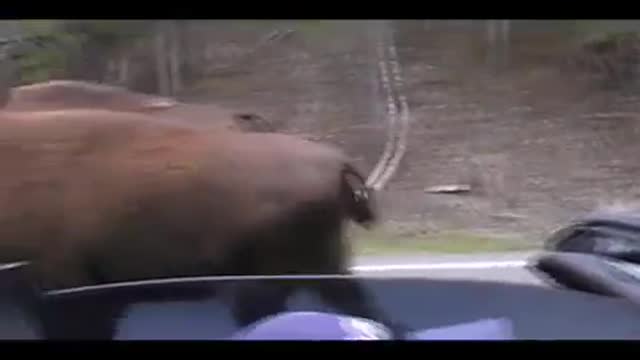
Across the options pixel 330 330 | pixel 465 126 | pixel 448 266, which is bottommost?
pixel 330 330

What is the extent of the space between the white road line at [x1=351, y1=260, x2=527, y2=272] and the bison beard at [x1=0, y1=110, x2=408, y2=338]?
0.27 ft

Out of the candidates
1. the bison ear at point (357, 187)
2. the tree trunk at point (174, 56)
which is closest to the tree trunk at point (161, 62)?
the tree trunk at point (174, 56)

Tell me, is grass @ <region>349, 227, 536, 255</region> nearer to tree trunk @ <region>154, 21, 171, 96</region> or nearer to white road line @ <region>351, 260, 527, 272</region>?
white road line @ <region>351, 260, 527, 272</region>

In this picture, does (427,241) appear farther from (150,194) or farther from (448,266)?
(150,194)

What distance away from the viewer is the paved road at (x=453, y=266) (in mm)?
1254

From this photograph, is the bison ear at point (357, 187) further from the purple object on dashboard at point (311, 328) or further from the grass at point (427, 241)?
the purple object on dashboard at point (311, 328)

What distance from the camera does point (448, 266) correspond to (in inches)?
49.3

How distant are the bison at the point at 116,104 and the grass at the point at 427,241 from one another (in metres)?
0.18

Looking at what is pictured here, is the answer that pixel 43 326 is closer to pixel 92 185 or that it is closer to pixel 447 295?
pixel 92 185

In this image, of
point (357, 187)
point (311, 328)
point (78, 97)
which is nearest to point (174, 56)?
point (78, 97)

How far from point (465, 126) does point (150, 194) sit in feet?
1.27

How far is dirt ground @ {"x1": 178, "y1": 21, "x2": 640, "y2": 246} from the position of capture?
1.23 metres

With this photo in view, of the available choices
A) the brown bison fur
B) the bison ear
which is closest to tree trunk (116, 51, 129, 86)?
the brown bison fur

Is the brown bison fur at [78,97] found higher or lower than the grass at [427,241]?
higher
